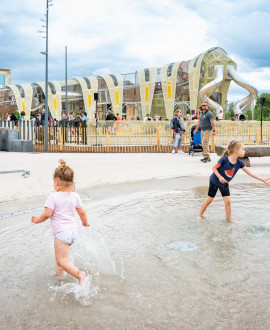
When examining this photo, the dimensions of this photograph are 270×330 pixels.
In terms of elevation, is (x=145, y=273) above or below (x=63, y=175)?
below

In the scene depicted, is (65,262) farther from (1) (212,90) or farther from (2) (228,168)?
(1) (212,90)

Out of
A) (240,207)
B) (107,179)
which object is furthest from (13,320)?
(107,179)

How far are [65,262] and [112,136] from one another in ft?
52.0

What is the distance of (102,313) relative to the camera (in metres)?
2.63

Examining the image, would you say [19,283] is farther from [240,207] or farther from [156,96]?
[156,96]

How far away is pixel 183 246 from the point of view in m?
4.12

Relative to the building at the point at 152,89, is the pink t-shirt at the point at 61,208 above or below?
below

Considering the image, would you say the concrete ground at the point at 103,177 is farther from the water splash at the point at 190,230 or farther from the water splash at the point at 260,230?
the water splash at the point at 260,230

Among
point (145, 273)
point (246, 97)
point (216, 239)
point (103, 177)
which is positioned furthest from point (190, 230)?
point (246, 97)

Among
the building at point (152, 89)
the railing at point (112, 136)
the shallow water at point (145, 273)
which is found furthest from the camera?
the building at point (152, 89)

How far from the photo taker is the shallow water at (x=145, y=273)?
8.45 feet

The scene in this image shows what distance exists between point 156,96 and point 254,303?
5118 cm

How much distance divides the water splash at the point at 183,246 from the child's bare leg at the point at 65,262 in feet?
A: 4.07

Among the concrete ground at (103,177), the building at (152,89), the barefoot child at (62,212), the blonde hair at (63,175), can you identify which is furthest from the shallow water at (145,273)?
the building at (152,89)
